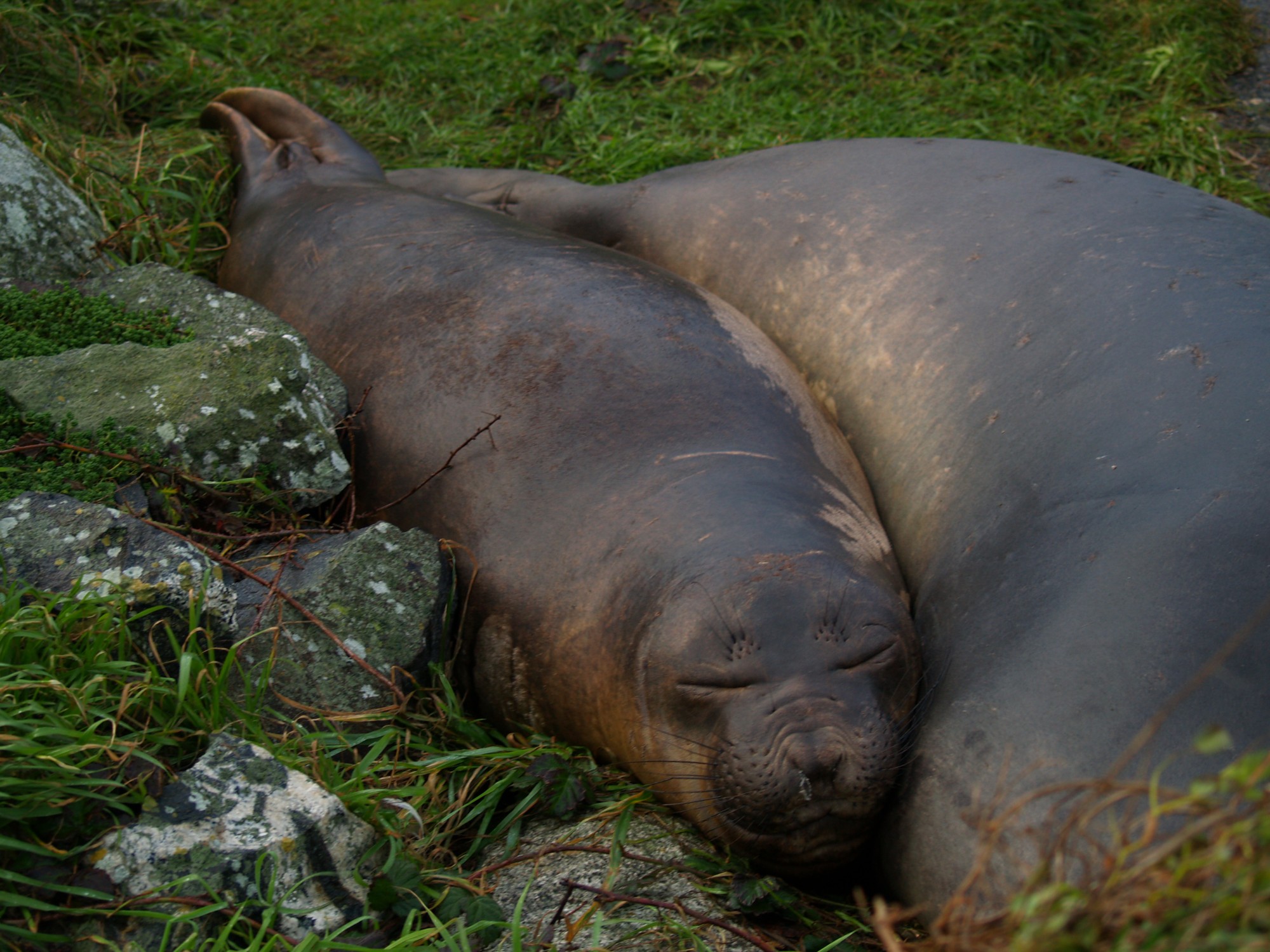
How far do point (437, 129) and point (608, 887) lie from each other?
370cm

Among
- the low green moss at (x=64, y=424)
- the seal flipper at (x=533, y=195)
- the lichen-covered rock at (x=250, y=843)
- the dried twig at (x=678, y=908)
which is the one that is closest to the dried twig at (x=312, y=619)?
the low green moss at (x=64, y=424)

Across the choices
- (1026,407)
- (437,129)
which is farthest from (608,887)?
(437,129)

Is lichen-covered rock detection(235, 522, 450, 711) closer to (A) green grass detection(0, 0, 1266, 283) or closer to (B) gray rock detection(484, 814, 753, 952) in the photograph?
(B) gray rock detection(484, 814, 753, 952)

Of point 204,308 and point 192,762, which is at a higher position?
point 204,308

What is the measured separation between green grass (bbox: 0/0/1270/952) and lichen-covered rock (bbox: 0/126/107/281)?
192 mm

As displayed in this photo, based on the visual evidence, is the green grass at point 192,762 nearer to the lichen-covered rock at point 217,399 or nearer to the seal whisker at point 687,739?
the seal whisker at point 687,739

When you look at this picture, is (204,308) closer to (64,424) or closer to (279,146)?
(64,424)

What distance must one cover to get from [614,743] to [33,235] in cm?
212

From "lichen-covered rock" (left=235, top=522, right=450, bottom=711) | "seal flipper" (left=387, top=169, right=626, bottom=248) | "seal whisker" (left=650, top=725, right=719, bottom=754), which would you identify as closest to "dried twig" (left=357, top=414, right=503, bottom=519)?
"lichen-covered rock" (left=235, top=522, right=450, bottom=711)

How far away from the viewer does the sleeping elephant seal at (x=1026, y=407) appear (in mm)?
2000

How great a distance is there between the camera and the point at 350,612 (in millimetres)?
2449

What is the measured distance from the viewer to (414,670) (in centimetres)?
251

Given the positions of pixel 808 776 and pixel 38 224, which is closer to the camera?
pixel 808 776

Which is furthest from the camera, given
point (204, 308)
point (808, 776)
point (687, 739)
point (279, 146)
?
point (279, 146)
